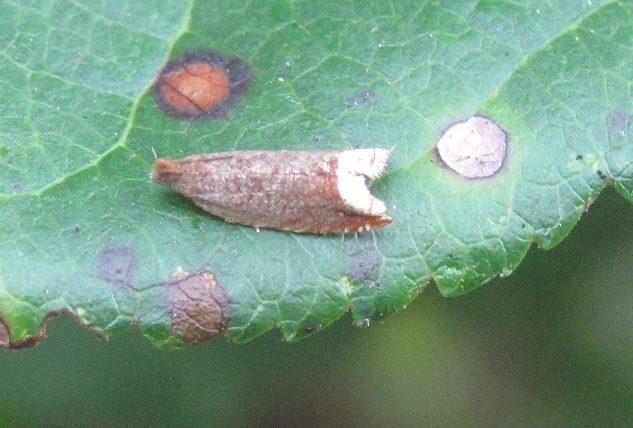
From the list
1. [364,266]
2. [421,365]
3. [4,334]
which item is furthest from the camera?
[421,365]

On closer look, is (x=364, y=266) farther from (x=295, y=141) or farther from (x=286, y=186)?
(x=295, y=141)

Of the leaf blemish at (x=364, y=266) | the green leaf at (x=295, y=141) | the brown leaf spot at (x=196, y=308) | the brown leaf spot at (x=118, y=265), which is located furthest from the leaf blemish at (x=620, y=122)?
the brown leaf spot at (x=118, y=265)

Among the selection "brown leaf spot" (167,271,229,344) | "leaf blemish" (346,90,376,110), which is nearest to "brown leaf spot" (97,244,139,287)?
"brown leaf spot" (167,271,229,344)

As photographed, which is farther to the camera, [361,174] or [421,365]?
[421,365]

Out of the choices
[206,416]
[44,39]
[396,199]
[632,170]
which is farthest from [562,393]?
[44,39]

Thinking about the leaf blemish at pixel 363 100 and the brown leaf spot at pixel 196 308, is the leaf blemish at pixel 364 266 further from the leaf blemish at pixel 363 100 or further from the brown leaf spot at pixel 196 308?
the leaf blemish at pixel 363 100

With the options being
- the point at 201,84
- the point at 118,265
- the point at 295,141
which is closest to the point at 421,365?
the point at 295,141

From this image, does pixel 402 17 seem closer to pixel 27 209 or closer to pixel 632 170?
pixel 632 170
